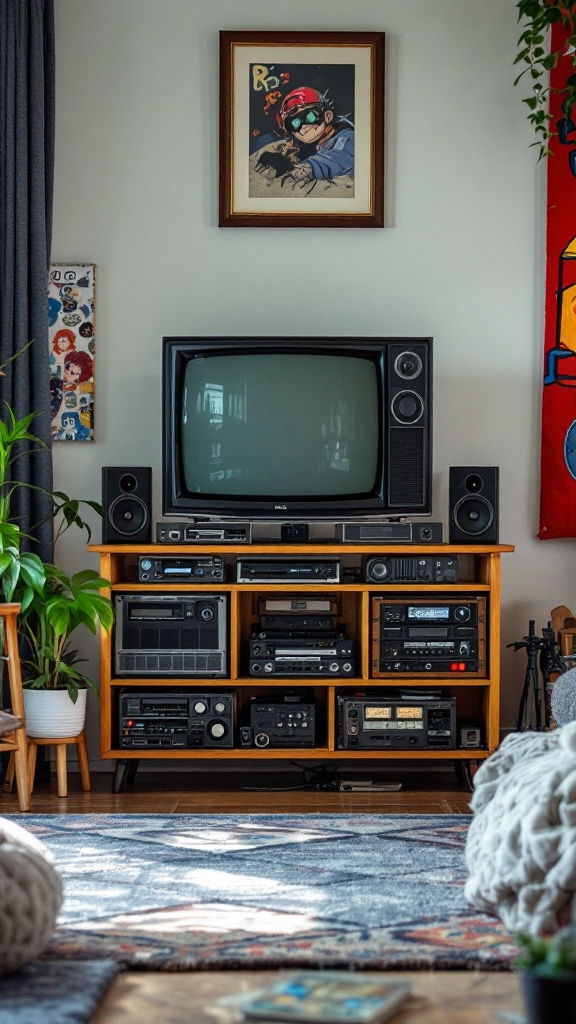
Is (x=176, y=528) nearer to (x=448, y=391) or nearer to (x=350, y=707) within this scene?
(x=350, y=707)

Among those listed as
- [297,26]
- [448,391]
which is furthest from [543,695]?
[297,26]

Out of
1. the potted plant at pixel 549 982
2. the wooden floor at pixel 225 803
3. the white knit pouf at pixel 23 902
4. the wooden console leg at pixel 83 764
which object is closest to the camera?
the potted plant at pixel 549 982

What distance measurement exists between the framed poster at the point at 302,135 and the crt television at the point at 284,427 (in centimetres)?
58

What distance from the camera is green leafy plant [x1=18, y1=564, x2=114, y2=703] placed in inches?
133

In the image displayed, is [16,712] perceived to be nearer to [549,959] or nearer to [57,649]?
[57,649]

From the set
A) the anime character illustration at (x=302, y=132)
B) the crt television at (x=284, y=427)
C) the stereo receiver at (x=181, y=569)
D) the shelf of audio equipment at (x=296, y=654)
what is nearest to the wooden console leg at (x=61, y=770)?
the shelf of audio equipment at (x=296, y=654)

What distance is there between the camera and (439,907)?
2.21 m

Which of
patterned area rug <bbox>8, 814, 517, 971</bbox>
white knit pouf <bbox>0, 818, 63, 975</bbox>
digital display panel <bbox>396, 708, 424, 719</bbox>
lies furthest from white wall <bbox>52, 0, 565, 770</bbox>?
white knit pouf <bbox>0, 818, 63, 975</bbox>

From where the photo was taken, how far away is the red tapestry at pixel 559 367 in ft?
13.0

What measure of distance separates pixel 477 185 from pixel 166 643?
1900 millimetres

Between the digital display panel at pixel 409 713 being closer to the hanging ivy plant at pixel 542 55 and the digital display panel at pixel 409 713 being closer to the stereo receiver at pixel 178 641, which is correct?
the stereo receiver at pixel 178 641

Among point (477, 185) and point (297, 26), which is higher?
point (297, 26)

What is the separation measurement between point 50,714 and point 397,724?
1.06 meters

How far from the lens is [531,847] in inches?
69.2
